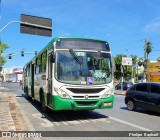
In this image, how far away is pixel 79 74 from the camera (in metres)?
11.3

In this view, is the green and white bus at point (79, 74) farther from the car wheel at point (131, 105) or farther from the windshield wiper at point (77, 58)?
the car wheel at point (131, 105)

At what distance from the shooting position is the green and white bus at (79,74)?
36.2 ft

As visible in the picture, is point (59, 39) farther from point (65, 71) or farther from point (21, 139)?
point (21, 139)

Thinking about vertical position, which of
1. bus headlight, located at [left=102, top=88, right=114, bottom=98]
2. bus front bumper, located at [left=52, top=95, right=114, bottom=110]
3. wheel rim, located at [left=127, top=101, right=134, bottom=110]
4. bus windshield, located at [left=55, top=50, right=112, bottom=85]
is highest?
bus windshield, located at [left=55, top=50, right=112, bottom=85]

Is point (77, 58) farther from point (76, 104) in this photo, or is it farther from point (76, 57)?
point (76, 104)

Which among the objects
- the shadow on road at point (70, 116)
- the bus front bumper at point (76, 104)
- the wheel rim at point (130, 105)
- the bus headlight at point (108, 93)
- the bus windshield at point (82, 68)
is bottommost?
the shadow on road at point (70, 116)

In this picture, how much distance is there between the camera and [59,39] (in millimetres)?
11656

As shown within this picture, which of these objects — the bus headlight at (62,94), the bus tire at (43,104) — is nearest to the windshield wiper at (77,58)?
the bus headlight at (62,94)

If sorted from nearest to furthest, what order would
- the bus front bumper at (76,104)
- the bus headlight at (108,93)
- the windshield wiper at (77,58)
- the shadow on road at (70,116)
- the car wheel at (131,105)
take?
1. the bus front bumper at (76,104)
2. the windshield wiper at (77,58)
3. the bus headlight at (108,93)
4. the shadow on road at (70,116)
5. the car wheel at (131,105)

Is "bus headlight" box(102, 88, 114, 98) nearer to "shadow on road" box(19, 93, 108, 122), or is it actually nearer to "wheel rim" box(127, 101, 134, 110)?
"shadow on road" box(19, 93, 108, 122)

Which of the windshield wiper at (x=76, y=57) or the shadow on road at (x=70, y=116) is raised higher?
the windshield wiper at (x=76, y=57)

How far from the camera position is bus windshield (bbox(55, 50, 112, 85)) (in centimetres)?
1119

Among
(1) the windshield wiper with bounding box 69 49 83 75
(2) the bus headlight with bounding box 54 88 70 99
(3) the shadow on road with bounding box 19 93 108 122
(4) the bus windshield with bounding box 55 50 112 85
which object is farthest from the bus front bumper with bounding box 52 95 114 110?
(1) the windshield wiper with bounding box 69 49 83 75

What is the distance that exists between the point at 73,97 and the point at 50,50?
2.41 metres
